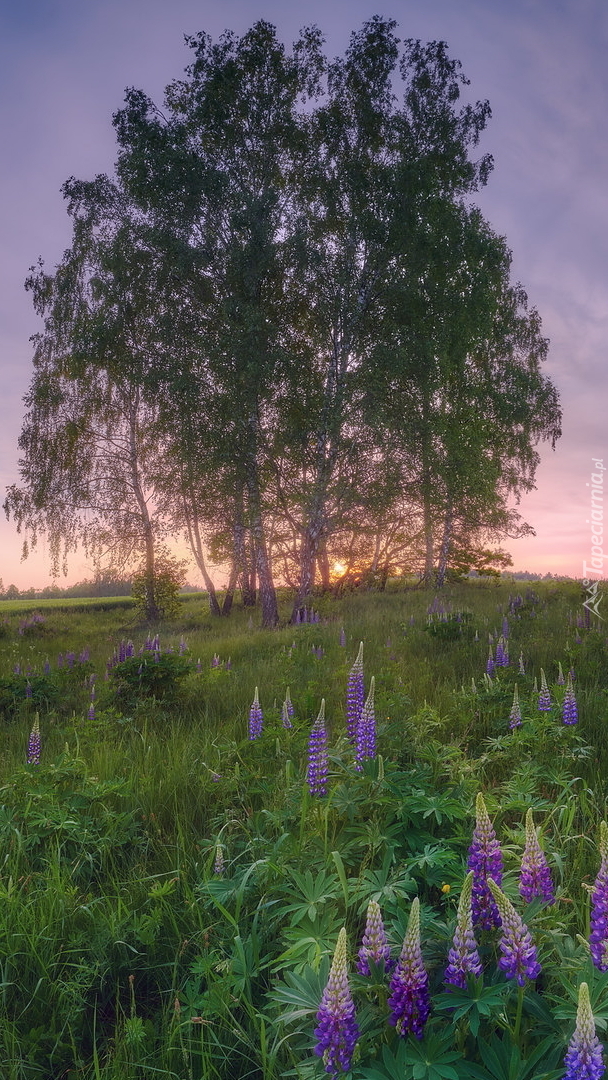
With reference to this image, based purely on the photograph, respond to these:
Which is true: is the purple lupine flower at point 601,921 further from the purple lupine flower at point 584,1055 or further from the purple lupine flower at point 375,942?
the purple lupine flower at point 375,942

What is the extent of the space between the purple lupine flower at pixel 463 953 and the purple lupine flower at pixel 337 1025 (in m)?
→ 0.29

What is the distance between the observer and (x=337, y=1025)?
4.70 feet

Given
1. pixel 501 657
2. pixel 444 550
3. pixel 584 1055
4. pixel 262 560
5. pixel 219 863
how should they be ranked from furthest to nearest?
1. pixel 444 550
2. pixel 262 560
3. pixel 501 657
4. pixel 219 863
5. pixel 584 1055

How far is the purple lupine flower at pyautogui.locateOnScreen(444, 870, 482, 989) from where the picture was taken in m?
1.54

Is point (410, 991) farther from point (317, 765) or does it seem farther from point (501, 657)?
point (501, 657)

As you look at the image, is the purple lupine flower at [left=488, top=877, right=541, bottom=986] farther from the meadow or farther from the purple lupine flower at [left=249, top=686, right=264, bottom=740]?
the purple lupine flower at [left=249, top=686, right=264, bottom=740]

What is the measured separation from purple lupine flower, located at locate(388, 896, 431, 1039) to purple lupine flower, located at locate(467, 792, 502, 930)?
36 cm

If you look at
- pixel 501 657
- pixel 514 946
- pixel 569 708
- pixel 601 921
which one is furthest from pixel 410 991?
pixel 501 657

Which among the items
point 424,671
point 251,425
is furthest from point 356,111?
point 424,671

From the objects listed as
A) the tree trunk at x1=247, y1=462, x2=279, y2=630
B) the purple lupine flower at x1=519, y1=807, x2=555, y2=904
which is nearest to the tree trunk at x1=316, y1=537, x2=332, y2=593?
the tree trunk at x1=247, y1=462, x2=279, y2=630

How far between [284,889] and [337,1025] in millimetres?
845

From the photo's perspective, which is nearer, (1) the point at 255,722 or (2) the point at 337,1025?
(2) the point at 337,1025

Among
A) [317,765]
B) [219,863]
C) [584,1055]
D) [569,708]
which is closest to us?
[584,1055]

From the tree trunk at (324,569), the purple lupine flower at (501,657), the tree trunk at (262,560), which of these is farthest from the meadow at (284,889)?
the tree trunk at (324,569)
